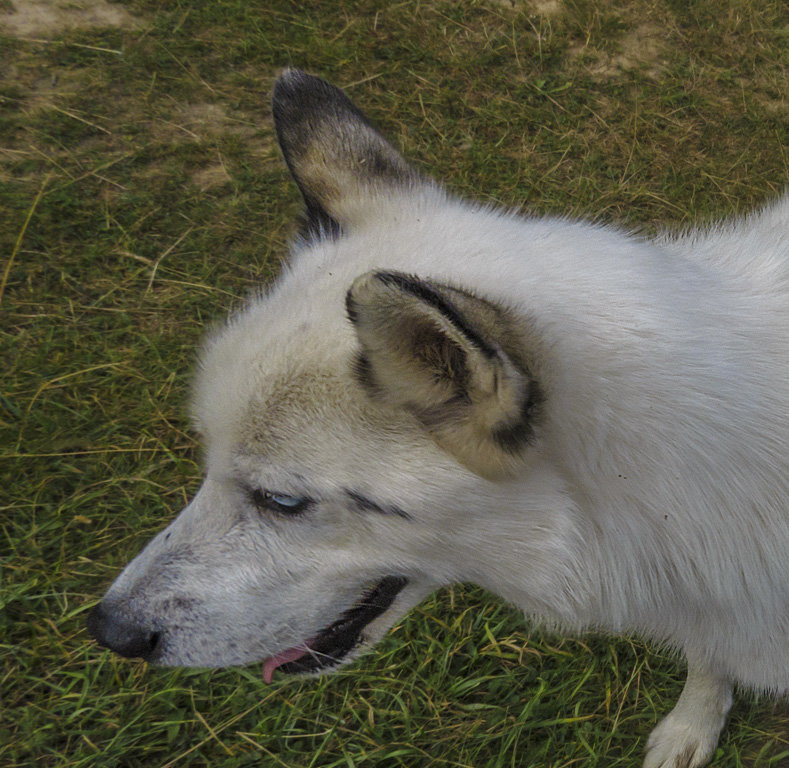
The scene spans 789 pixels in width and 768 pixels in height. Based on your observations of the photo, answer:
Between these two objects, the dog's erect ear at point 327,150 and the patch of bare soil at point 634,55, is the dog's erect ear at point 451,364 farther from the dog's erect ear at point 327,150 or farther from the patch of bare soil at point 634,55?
the patch of bare soil at point 634,55

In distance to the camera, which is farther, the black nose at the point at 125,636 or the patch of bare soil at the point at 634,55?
the patch of bare soil at the point at 634,55

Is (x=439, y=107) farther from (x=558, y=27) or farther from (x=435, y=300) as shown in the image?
(x=435, y=300)

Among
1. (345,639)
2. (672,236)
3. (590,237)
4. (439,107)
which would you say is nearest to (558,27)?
(439,107)

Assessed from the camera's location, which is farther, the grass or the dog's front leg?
the grass

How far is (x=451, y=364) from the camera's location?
4.58 ft

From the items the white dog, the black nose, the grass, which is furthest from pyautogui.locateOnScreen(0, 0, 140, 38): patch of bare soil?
the black nose

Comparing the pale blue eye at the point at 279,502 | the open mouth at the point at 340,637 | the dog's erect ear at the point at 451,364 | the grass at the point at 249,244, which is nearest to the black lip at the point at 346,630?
the open mouth at the point at 340,637

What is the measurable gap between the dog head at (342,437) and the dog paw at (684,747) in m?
1.28

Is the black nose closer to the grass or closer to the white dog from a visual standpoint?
the white dog

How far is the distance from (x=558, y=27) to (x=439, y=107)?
107 centimetres

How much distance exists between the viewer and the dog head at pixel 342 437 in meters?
1.40

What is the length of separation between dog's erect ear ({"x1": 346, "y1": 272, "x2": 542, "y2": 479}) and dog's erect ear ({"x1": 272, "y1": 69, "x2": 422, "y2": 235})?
713 millimetres

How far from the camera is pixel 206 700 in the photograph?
8.70 feet

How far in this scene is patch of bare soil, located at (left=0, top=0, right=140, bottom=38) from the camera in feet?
14.8
